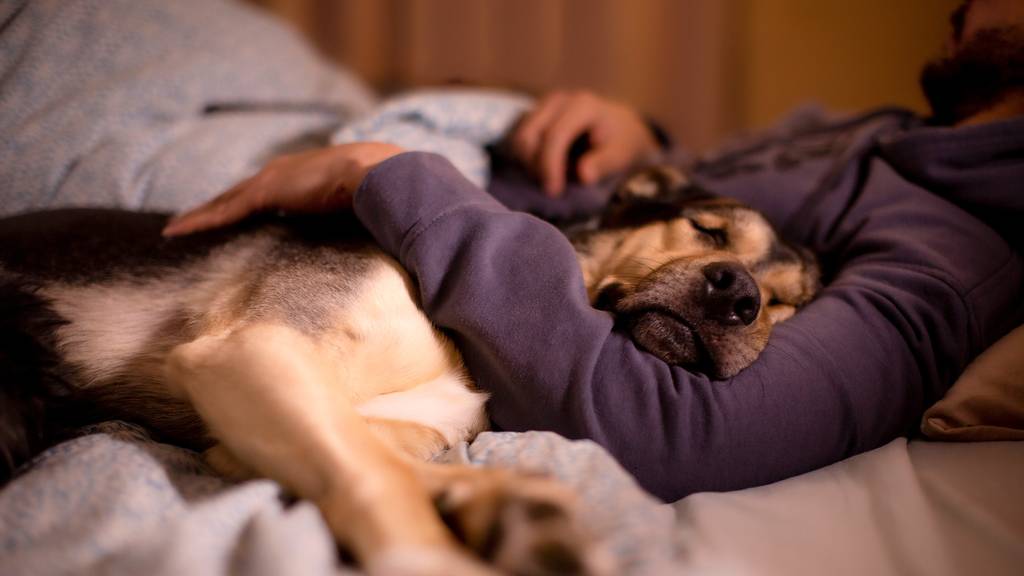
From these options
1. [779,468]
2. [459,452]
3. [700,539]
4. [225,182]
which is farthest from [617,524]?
[225,182]

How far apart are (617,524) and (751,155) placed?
178cm

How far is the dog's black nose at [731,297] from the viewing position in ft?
4.22

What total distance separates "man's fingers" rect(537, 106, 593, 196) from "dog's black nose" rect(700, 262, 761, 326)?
797mm

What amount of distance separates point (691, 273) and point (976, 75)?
1116 millimetres

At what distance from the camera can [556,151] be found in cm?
201

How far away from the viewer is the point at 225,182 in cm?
185

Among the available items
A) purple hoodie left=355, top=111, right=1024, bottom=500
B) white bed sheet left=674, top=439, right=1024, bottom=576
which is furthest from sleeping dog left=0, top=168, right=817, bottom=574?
white bed sheet left=674, top=439, right=1024, bottom=576

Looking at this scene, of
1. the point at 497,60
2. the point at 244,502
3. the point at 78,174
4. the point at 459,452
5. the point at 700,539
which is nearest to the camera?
the point at 244,502

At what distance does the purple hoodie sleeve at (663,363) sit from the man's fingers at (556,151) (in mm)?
723

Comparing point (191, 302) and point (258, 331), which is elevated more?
point (258, 331)

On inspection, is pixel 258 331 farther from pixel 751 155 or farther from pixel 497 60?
pixel 497 60

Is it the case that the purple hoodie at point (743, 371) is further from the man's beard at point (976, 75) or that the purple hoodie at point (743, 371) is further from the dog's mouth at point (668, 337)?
the man's beard at point (976, 75)

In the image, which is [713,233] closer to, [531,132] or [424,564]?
[531,132]

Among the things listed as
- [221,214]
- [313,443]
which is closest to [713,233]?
[313,443]
